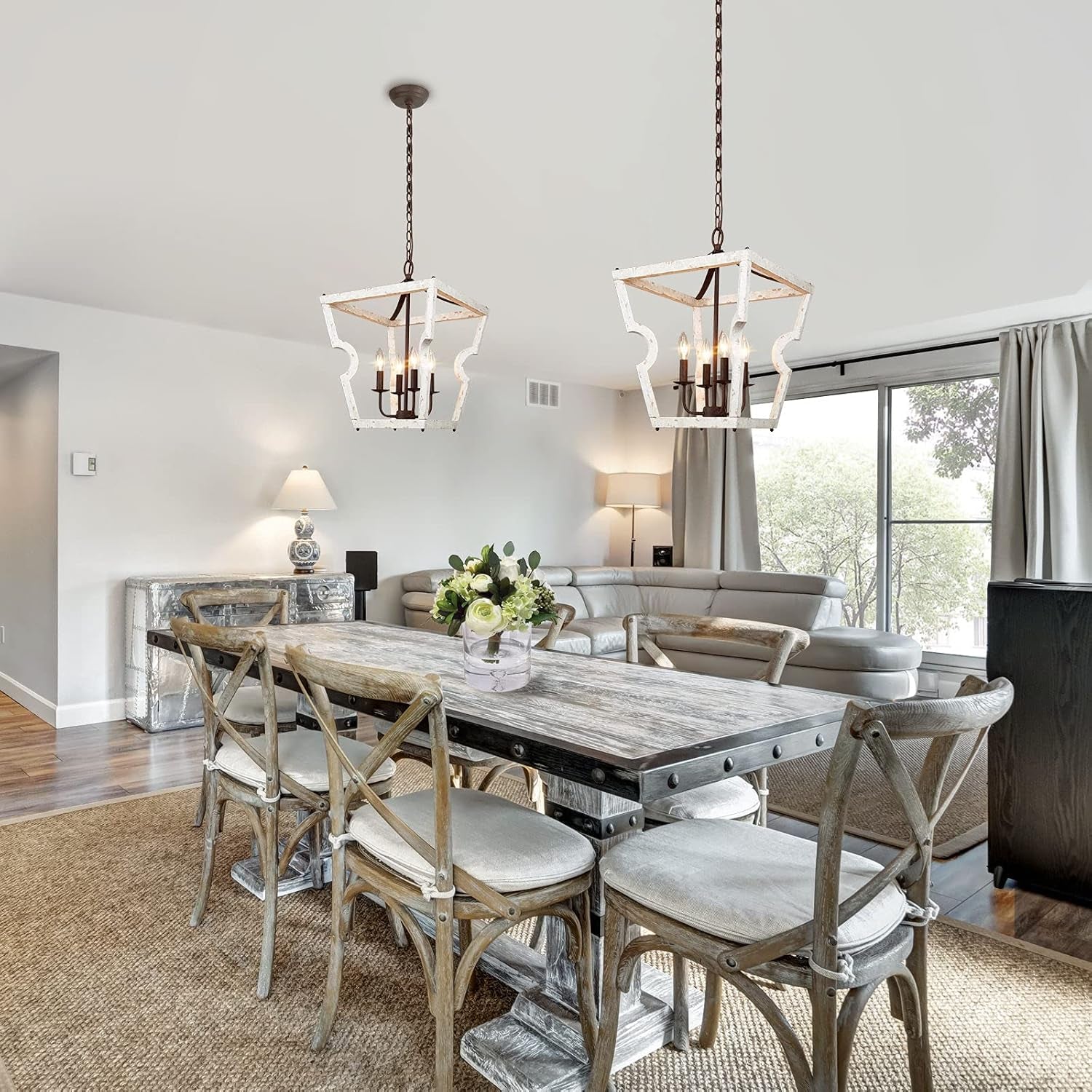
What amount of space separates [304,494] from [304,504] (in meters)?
0.06

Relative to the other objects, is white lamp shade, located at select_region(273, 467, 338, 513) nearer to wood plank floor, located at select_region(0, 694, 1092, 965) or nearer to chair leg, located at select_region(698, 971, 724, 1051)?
wood plank floor, located at select_region(0, 694, 1092, 965)

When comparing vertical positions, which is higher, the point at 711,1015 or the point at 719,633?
the point at 719,633

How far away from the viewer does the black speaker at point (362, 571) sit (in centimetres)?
575

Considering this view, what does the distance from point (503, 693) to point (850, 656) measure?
3714mm

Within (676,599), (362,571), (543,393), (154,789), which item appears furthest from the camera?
(543,393)

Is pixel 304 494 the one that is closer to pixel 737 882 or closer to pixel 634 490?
pixel 634 490

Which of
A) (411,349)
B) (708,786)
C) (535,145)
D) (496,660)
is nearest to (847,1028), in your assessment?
(708,786)

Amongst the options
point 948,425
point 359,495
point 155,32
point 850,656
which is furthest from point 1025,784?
point 359,495

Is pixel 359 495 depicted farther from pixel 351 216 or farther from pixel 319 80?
pixel 319 80

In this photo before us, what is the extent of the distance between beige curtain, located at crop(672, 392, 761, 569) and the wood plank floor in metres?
3.69

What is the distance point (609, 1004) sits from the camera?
157 cm

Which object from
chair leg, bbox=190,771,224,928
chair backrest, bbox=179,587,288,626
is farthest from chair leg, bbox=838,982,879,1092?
chair backrest, bbox=179,587,288,626

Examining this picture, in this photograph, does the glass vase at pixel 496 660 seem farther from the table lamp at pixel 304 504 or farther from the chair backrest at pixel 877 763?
the table lamp at pixel 304 504

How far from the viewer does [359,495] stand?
19.9 ft
